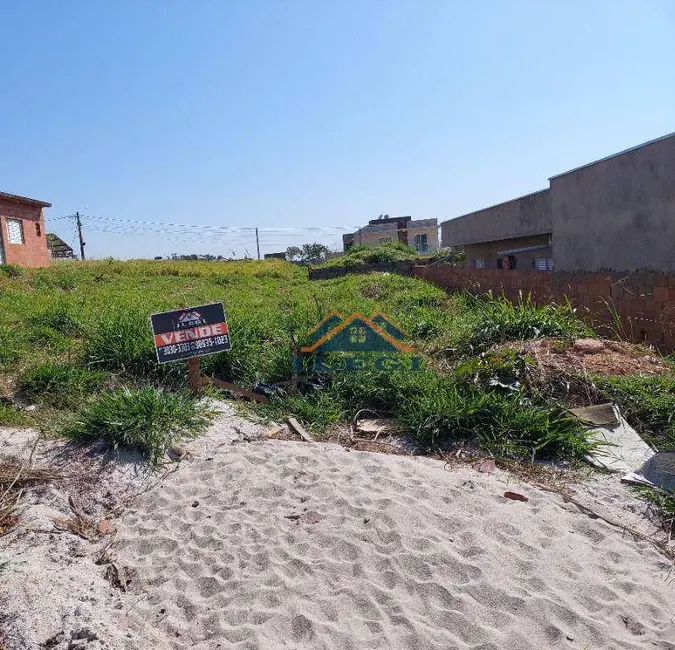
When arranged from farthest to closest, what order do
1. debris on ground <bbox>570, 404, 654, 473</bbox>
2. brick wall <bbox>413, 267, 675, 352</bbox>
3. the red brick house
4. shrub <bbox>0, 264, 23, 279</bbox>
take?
the red brick house → shrub <bbox>0, 264, 23, 279</bbox> → brick wall <bbox>413, 267, 675, 352</bbox> → debris on ground <bbox>570, 404, 654, 473</bbox>

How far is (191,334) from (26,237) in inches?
792

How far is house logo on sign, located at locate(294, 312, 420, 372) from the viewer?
17.7ft

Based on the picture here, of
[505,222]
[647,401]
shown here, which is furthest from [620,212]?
[505,222]

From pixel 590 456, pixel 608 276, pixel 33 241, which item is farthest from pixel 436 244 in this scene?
pixel 590 456

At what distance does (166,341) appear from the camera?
15.3 feet

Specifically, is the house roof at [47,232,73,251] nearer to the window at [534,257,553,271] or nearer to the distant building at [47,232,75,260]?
the distant building at [47,232,75,260]

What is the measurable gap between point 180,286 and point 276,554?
1380 cm

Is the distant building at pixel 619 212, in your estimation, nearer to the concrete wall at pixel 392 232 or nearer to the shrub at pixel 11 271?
the shrub at pixel 11 271

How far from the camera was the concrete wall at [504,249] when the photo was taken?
52.7 feet

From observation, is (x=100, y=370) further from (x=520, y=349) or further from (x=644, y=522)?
(x=644, y=522)

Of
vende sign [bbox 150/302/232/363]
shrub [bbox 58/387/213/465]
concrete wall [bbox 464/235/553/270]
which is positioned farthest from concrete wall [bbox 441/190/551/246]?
shrub [bbox 58/387/213/465]

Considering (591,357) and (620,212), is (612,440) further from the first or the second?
(620,212)

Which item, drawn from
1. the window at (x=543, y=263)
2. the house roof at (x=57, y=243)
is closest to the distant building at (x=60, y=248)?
the house roof at (x=57, y=243)

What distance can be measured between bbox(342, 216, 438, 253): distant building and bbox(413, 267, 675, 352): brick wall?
1431 inches
